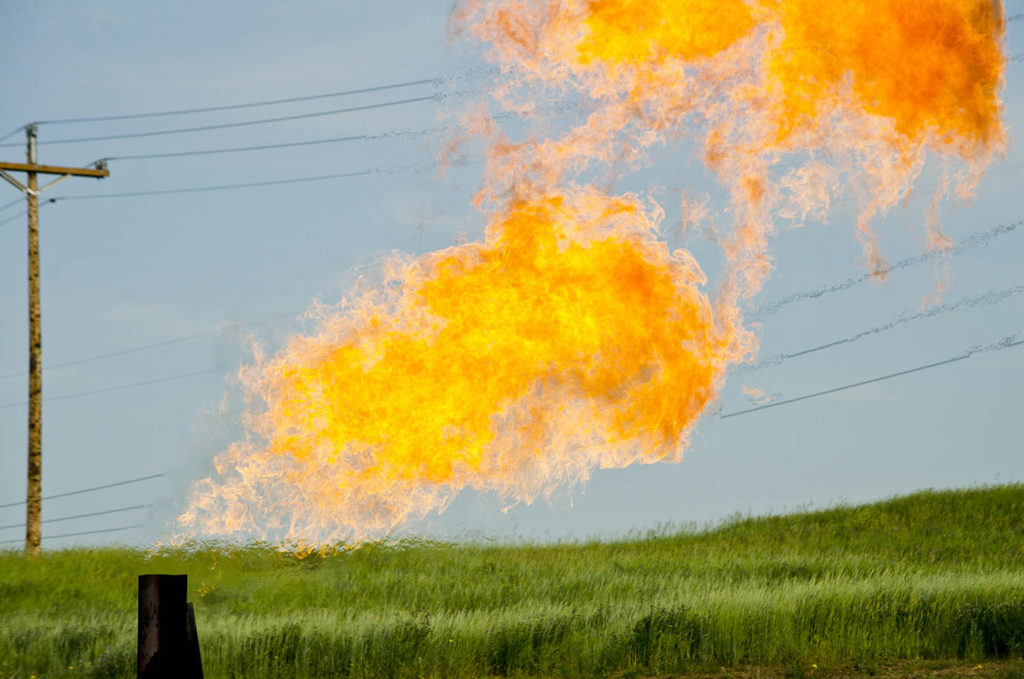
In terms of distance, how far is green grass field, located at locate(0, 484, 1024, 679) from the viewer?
16547 mm

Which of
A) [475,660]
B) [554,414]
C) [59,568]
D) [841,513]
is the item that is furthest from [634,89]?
[841,513]

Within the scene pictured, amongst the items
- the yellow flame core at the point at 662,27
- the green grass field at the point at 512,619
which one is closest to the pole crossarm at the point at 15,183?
the green grass field at the point at 512,619

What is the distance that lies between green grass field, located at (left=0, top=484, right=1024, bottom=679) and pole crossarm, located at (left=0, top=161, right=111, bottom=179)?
1005cm

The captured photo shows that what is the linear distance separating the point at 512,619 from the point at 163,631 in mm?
7876

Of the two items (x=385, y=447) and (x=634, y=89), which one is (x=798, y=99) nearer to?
(x=634, y=89)

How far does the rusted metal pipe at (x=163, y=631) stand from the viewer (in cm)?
1108

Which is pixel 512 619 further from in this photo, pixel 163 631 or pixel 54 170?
pixel 54 170

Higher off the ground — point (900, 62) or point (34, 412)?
point (900, 62)

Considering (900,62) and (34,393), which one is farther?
(34,393)

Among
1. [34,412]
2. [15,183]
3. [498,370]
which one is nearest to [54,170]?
[15,183]

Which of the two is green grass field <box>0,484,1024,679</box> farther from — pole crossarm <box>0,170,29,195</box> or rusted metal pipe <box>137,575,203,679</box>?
pole crossarm <box>0,170,29,195</box>

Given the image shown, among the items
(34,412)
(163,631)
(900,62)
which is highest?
(900,62)

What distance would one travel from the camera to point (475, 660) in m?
16.9

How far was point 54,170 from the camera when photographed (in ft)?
88.0
